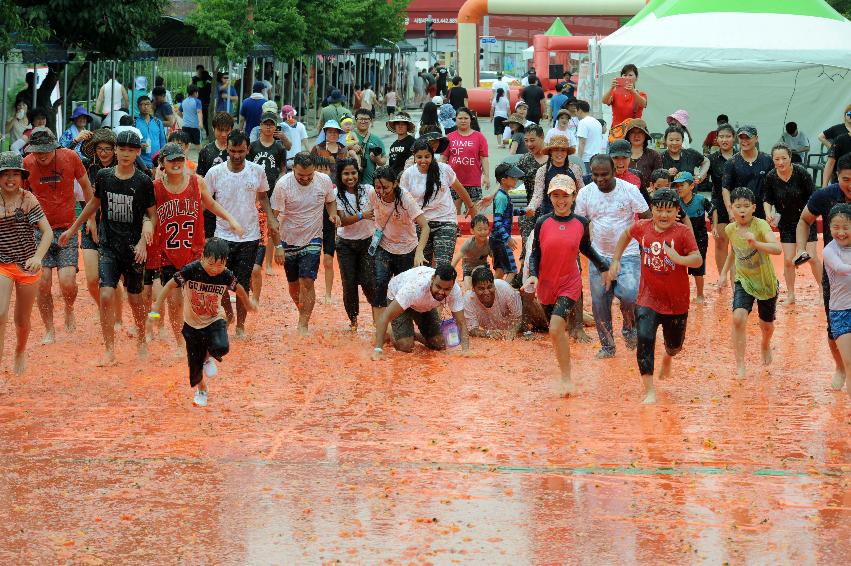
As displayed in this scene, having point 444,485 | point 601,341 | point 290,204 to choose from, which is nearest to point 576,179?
point 601,341

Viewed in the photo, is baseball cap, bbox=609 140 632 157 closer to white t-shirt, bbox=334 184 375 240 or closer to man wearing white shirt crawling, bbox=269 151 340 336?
white t-shirt, bbox=334 184 375 240

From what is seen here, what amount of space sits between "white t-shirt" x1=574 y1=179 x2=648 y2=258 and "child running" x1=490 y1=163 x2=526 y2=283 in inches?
61.9

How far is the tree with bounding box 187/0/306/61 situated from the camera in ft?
94.7

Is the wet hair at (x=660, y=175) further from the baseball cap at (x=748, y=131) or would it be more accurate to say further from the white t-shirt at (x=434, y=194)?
the white t-shirt at (x=434, y=194)

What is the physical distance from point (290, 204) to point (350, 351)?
1501 millimetres

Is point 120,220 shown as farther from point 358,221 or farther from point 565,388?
point 565,388

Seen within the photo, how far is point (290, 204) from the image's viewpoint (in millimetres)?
11922

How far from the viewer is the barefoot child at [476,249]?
12.4 meters

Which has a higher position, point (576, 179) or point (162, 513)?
point (576, 179)

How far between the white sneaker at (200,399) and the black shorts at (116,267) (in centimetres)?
177

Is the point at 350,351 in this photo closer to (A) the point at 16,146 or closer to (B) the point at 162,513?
(B) the point at 162,513

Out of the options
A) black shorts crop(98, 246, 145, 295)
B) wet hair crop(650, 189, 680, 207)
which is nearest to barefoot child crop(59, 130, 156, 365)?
black shorts crop(98, 246, 145, 295)

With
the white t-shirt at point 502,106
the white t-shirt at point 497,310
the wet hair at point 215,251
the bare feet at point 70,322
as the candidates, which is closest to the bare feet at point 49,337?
the bare feet at point 70,322

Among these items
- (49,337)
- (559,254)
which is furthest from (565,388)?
(49,337)
